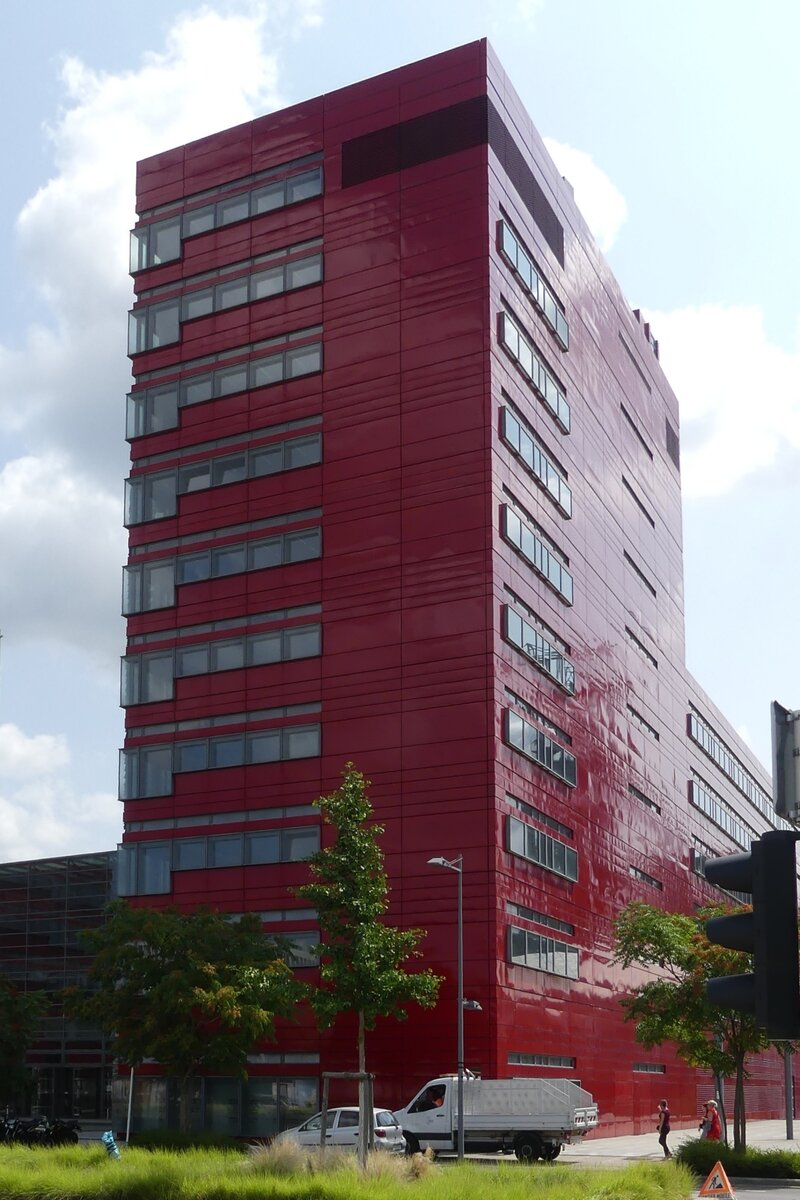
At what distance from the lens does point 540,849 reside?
64.8 metres

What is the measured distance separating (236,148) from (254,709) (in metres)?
27.4

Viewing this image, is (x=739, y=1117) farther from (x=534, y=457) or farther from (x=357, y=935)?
(x=534, y=457)

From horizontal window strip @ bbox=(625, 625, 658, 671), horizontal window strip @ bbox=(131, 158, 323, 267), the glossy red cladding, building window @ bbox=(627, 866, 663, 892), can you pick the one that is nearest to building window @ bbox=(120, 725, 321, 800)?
the glossy red cladding

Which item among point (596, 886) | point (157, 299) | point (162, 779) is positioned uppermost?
point (157, 299)

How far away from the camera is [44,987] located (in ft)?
262

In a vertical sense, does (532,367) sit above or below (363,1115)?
above

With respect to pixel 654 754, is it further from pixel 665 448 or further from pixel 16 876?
pixel 16 876

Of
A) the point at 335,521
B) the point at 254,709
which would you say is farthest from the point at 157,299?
the point at 254,709

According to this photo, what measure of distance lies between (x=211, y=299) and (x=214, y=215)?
14.1ft

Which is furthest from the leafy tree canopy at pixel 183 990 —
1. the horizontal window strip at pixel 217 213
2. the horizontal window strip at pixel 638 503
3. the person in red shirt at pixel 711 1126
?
the horizontal window strip at pixel 638 503

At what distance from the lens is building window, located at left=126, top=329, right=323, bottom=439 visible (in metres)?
68.4

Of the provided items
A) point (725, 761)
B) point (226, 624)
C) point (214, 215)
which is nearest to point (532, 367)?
point (214, 215)

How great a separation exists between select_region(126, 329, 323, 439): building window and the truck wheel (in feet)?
115

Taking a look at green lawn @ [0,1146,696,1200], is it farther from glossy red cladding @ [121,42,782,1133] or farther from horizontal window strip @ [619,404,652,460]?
horizontal window strip @ [619,404,652,460]
